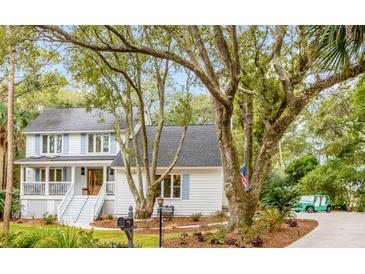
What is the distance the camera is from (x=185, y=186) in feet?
20.4

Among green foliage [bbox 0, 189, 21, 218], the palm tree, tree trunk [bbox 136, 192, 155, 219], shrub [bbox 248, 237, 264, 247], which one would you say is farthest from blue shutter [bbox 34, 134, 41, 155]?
the palm tree

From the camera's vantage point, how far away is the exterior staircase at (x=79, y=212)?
5.73m

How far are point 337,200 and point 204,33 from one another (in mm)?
2782

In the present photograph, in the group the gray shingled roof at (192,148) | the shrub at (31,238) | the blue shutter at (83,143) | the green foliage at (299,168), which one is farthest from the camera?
the gray shingled roof at (192,148)

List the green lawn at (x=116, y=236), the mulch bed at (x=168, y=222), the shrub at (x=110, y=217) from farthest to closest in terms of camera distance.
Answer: the shrub at (x=110, y=217) < the mulch bed at (x=168, y=222) < the green lawn at (x=116, y=236)

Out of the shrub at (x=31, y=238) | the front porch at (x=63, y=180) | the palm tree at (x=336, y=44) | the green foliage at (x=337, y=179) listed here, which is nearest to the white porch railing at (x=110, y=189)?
the front porch at (x=63, y=180)

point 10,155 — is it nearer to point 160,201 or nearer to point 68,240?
point 68,240

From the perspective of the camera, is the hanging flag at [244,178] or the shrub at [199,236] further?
the hanging flag at [244,178]

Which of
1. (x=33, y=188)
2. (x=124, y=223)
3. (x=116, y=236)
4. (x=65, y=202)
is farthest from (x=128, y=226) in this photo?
(x=33, y=188)

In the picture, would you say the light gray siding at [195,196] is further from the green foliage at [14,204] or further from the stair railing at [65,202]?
the green foliage at [14,204]

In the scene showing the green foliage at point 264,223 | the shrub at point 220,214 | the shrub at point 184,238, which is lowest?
the shrub at point 184,238

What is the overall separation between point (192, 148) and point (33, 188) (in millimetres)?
2171

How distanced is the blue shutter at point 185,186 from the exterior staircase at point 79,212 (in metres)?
1.16
